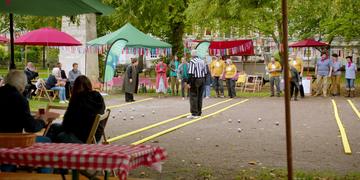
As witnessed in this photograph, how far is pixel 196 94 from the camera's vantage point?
14969mm

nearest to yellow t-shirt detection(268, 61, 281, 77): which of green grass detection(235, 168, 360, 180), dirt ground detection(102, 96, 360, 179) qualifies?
dirt ground detection(102, 96, 360, 179)

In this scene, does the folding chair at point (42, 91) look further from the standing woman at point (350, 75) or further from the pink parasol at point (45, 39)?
the standing woman at point (350, 75)

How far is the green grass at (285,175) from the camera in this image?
7.34 meters

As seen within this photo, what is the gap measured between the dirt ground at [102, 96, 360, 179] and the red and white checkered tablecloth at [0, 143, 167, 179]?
255 centimetres

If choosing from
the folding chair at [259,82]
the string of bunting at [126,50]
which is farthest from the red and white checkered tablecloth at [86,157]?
the folding chair at [259,82]

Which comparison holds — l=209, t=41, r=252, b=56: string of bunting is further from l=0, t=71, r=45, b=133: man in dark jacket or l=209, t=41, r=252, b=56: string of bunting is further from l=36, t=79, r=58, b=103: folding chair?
l=0, t=71, r=45, b=133: man in dark jacket

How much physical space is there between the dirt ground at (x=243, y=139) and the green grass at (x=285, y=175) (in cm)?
24

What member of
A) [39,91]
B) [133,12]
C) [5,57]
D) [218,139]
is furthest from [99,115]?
[5,57]

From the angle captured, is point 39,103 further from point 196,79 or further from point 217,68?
point 217,68

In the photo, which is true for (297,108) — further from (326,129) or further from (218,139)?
(218,139)

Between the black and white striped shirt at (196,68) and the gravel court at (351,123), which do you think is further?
the black and white striped shirt at (196,68)

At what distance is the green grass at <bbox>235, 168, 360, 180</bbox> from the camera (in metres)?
7.34

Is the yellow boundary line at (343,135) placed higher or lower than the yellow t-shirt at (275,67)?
lower

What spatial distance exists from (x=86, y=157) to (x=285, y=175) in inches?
145
